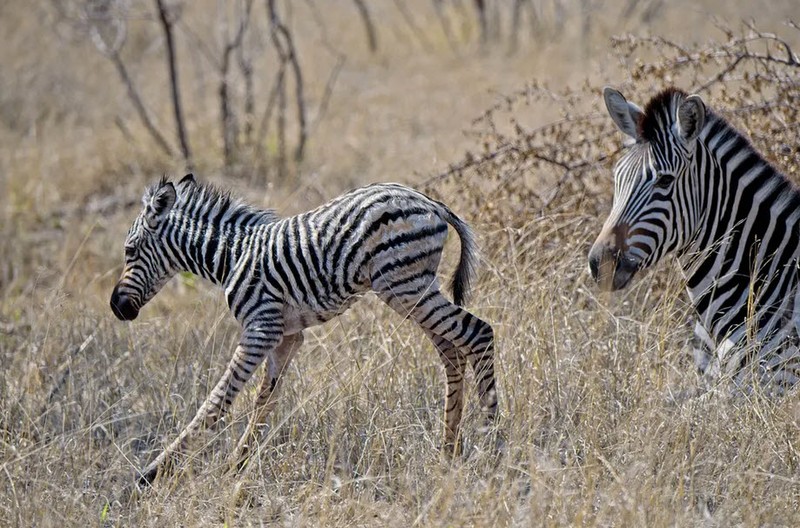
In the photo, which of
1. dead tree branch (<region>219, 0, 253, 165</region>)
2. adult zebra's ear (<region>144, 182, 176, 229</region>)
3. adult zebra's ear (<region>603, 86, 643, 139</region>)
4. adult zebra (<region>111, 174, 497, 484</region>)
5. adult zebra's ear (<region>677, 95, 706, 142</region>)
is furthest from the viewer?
dead tree branch (<region>219, 0, 253, 165</region>)

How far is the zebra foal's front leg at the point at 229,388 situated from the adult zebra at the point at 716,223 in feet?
5.92

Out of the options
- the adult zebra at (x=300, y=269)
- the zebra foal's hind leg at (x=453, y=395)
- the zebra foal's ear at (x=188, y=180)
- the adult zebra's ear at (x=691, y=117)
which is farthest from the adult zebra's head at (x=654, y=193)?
the zebra foal's ear at (x=188, y=180)

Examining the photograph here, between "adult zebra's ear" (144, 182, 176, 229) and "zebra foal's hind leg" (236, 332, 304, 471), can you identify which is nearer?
"zebra foal's hind leg" (236, 332, 304, 471)

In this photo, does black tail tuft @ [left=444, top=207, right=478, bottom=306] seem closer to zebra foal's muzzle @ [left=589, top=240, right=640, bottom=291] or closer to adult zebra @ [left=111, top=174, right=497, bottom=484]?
adult zebra @ [left=111, top=174, right=497, bottom=484]

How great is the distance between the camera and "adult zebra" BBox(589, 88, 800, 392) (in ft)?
16.5

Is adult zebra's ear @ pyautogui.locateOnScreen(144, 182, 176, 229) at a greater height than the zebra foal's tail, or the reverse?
adult zebra's ear @ pyautogui.locateOnScreen(144, 182, 176, 229)

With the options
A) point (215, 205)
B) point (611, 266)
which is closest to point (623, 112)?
point (611, 266)

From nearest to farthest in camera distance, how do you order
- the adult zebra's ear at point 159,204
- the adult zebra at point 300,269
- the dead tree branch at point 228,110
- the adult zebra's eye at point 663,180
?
the adult zebra at point 300,269
the adult zebra's eye at point 663,180
the adult zebra's ear at point 159,204
the dead tree branch at point 228,110

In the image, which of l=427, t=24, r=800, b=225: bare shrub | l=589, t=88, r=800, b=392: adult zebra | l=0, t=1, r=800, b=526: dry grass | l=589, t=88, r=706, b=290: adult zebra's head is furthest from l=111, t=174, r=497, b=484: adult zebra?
l=427, t=24, r=800, b=225: bare shrub

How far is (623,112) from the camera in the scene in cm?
535

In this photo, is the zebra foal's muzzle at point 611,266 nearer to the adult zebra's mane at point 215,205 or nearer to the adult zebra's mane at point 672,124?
the adult zebra's mane at point 672,124

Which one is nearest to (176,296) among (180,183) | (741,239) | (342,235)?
(180,183)

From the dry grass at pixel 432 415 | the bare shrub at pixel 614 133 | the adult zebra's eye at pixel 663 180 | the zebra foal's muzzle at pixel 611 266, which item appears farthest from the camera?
the bare shrub at pixel 614 133

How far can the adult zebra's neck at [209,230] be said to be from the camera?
5117 millimetres
